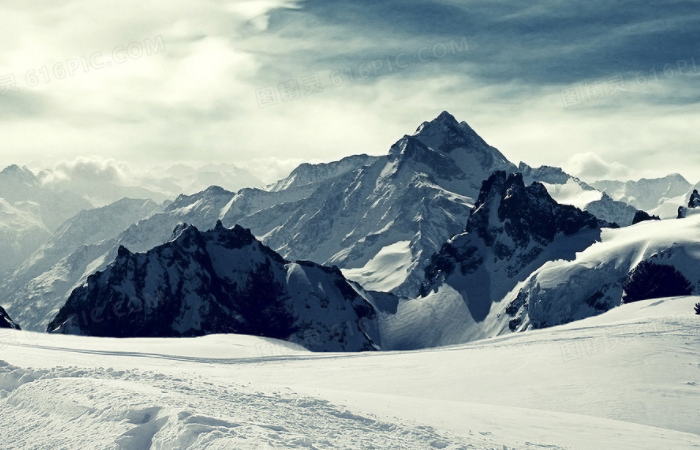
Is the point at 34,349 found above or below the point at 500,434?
above

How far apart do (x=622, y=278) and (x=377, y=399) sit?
16104cm

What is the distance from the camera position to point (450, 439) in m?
28.2

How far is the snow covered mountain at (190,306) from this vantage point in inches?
6796

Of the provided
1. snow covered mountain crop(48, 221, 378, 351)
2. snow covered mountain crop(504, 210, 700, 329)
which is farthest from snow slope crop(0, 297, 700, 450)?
snow covered mountain crop(504, 210, 700, 329)

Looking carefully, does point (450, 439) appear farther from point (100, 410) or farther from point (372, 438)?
point (100, 410)

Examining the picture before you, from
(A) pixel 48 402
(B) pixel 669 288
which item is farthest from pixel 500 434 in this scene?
(B) pixel 669 288

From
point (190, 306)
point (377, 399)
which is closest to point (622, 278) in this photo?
point (190, 306)

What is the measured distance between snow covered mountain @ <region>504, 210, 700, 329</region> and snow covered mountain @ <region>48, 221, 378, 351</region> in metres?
48.7

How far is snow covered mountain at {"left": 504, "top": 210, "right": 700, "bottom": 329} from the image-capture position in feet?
564

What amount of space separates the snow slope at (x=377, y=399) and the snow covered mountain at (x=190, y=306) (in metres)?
117

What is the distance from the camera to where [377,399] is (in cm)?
3734

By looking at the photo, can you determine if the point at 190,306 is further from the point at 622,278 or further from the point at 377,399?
the point at 377,399

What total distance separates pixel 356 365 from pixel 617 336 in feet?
70.4

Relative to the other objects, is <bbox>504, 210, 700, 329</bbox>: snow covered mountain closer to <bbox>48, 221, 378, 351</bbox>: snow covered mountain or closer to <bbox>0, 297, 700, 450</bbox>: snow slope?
<bbox>48, 221, 378, 351</bbox>: snow covered mountain
